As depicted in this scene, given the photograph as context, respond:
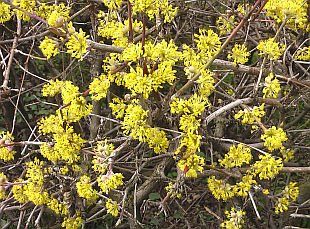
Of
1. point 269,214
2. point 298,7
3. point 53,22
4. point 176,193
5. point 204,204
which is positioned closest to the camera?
point 53,22

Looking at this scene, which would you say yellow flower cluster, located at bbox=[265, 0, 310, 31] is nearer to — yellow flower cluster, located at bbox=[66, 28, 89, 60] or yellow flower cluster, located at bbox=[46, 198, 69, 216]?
yellow flower cluster, located at bbox=[66, 28, 89, 60]

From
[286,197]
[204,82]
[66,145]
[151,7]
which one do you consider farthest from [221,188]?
[151,7]

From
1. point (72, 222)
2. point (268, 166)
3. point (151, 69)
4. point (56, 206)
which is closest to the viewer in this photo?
point (151, 69)

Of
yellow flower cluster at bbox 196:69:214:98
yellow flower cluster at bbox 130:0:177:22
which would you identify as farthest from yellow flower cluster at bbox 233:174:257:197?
yellow flower cluster at bbox 130:0:177:22

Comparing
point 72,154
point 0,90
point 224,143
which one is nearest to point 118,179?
point 72,154

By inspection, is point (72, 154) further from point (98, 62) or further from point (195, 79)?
point (98, 62)

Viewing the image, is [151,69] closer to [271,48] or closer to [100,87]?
[100,87]
